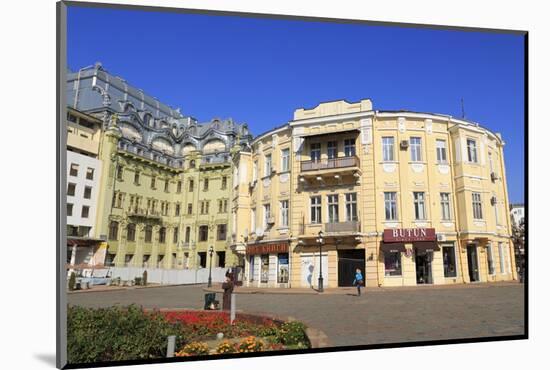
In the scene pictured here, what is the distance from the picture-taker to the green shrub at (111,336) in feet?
17.1

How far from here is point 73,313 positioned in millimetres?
5332

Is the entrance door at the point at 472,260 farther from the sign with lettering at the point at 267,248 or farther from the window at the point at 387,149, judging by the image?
the sign with lettering at the point at 267,248

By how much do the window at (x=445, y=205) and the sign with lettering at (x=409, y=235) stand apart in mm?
384

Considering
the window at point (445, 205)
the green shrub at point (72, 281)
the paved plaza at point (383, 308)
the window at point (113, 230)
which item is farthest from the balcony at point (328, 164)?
the green shrub at point (72, 281)

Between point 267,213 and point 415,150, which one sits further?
point 415,150

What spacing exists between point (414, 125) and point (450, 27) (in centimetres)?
185

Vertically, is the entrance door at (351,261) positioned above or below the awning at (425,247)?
below

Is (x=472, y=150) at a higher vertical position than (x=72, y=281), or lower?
higher

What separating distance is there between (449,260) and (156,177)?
224 inches

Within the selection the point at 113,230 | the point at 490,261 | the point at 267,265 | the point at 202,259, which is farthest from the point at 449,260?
the point at 113,230

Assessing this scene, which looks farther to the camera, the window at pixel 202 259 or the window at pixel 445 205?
the window at pixel 445 205

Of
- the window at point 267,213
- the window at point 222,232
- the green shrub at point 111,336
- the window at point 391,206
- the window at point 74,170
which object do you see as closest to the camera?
the green shrub at point 111,336

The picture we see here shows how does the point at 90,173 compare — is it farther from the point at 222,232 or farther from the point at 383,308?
the point at 383,308

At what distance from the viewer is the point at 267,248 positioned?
778 cm
